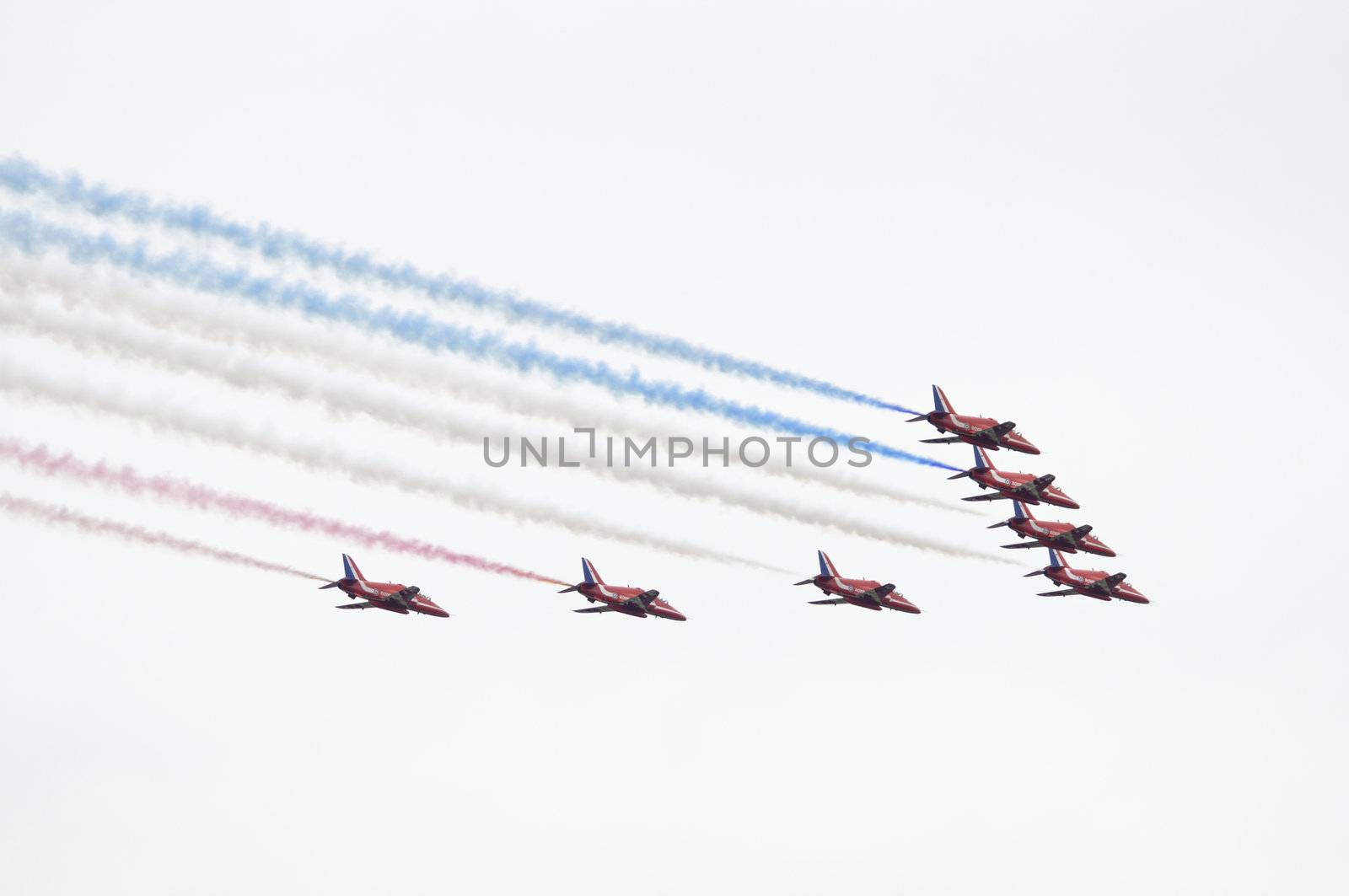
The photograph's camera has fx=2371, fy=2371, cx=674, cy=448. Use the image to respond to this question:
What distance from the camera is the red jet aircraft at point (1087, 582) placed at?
3140 inches

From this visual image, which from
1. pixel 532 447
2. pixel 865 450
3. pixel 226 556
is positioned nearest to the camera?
pixel 226 556

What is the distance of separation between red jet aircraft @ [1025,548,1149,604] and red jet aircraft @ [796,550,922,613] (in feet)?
17.4

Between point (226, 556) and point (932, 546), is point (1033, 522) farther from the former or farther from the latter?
point (226, 556)

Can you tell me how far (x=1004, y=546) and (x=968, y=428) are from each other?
6123 mm

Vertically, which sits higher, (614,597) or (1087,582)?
(1087,582)

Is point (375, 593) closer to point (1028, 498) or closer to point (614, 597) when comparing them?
point (614, 597)

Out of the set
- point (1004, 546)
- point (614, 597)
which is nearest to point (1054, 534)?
point (1004, 546)

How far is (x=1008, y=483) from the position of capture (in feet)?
249

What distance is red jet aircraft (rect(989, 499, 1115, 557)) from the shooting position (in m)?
77.6

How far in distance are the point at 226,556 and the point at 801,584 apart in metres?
21.1

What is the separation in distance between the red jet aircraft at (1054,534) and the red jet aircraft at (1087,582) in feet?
5.13

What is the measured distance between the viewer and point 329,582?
73.1 meters

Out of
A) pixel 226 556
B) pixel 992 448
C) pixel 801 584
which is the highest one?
pixel 992 448

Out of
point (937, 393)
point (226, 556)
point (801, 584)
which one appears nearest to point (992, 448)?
point (937, 393)
